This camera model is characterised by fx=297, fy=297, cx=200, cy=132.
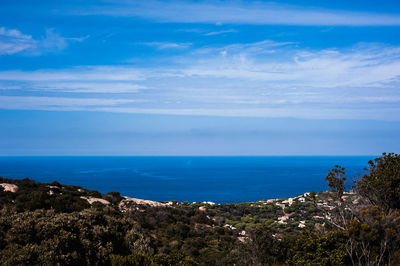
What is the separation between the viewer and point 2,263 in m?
8.16

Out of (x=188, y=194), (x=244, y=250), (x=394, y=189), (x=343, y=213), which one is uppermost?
(x=394, y=189)

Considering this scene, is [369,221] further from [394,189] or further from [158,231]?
[158,231]

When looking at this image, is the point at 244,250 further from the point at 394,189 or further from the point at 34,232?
the point at 34,232

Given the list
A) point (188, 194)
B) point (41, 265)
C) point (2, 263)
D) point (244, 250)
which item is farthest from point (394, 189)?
point (188, 194)

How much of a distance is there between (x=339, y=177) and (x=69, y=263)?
10993mm

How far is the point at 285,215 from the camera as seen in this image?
3688 centimetres

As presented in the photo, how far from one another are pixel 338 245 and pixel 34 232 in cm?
1008

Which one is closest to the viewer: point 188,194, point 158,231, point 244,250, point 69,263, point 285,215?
point 69,263

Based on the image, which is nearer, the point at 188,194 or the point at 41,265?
the point at 41,265

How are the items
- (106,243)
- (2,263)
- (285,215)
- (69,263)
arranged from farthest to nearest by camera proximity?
1. (285,215)
2. (106,243)
3. (69,263)
4. (2,263)

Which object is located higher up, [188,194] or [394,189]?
[394,189]

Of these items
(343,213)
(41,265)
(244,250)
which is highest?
(343,213)

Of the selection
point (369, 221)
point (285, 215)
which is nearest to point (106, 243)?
point (369, 221)

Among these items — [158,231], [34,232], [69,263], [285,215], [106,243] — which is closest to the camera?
[69,263]
